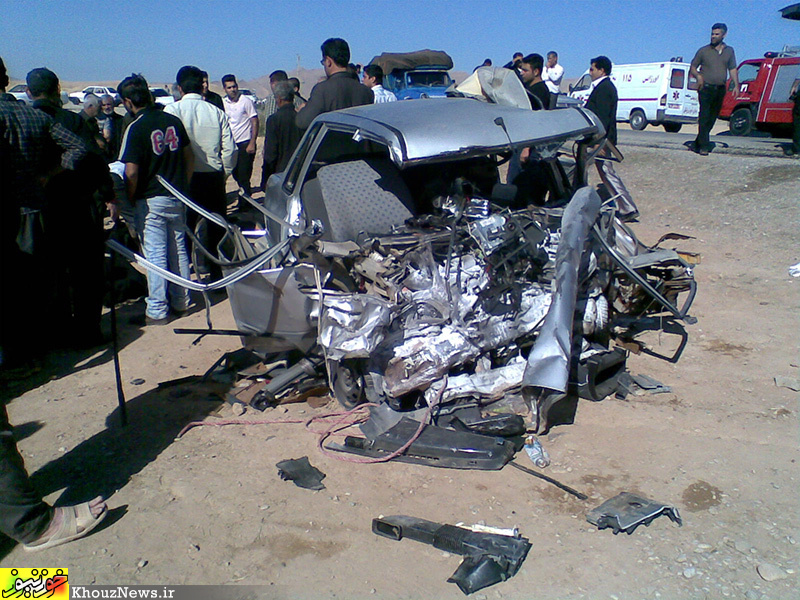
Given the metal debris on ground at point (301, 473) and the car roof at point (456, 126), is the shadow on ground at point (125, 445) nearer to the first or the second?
the metal debris on ground at point (301, 473)

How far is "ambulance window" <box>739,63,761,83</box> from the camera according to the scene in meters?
16.0

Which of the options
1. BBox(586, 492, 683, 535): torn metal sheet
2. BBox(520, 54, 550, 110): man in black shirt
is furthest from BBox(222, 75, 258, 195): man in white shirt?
BBox(586, 492, 683, 535): torn metal sheet

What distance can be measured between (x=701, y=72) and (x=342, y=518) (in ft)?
32.9

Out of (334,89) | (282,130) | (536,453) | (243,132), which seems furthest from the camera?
(243,132)

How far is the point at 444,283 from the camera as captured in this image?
3516 mm

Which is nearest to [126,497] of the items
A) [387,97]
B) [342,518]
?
[342,518]

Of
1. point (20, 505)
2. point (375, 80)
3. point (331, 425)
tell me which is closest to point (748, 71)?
point (375, 80)

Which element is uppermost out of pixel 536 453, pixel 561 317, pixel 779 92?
pixel 779 92

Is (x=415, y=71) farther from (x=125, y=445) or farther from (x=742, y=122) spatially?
(x=125, y=445)

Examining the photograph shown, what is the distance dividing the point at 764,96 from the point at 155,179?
50.7 ft

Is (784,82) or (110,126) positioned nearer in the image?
(110,126)

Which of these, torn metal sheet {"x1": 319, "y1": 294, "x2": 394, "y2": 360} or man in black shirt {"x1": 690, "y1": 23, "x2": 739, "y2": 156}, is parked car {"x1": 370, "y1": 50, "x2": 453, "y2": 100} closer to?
man in black shirt {"x1": 690, "y1": 23, "x2": 739, "y2": 156}

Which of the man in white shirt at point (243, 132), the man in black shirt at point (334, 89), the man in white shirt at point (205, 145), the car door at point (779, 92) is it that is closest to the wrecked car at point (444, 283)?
the man in black shirt at point (334, 89)

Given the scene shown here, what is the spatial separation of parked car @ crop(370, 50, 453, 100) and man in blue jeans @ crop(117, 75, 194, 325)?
1646cm
